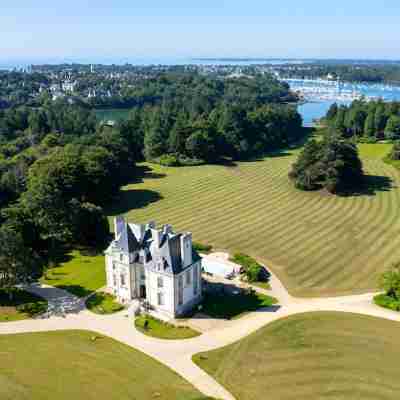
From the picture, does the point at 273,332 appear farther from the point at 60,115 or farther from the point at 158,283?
the point at 60,115

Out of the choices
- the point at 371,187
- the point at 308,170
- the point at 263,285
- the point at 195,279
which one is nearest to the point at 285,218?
the point at 308,170

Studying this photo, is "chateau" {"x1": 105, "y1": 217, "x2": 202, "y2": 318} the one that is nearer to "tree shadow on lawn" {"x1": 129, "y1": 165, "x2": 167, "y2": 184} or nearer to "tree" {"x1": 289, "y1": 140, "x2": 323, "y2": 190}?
"tree" {"x1": 289, "y1": 140, "x2": 323, "y2": 190}

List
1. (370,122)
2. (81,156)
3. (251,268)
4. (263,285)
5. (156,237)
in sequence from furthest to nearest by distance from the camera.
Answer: (370,122), (81,156), (251,268), (263,285), (156,237)

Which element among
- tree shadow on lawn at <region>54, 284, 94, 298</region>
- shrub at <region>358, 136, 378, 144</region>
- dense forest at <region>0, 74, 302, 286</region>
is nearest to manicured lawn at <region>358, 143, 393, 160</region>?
shrub at <region>358, 136, 378, 144</region>

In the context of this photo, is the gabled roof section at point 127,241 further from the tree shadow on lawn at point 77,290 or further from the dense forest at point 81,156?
the dense forest at point 81,156

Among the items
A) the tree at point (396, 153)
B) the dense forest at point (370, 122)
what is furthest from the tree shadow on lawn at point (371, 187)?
the dense forest at point (370, 122)

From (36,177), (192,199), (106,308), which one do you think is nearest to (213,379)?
(106,308)

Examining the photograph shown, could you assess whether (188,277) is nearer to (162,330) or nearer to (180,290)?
(180,290)
